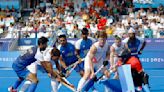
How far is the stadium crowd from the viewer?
24.9 metres

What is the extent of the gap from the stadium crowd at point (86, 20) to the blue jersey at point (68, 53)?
10238mm

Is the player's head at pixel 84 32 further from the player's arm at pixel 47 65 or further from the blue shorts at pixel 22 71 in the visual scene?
the player's arm at pixel 47 65

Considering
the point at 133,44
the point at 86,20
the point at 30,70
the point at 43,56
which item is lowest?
the point at 86,20

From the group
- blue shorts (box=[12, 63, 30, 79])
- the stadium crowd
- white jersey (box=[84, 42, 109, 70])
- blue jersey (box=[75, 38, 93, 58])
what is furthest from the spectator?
blue shorts (box=[12, 63, 30, 79])

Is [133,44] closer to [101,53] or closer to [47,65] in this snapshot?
[101,53]

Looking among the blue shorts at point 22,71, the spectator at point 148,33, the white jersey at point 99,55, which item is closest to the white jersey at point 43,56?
the blue shorts at point 22,71

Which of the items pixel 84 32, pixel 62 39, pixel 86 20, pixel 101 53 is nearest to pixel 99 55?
pixel 101 53

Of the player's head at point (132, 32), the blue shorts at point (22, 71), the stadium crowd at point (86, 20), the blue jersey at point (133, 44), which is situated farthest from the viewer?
the stadium crowd at point (86, 20)

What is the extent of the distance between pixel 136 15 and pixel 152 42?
4652mm

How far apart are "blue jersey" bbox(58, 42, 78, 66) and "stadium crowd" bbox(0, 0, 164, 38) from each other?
10238 millimetres

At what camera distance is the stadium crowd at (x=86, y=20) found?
2486 centimetres

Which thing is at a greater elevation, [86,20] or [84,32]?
[84,32]

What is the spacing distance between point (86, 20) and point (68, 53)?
1423 centimetres

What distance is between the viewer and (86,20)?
2753cm
